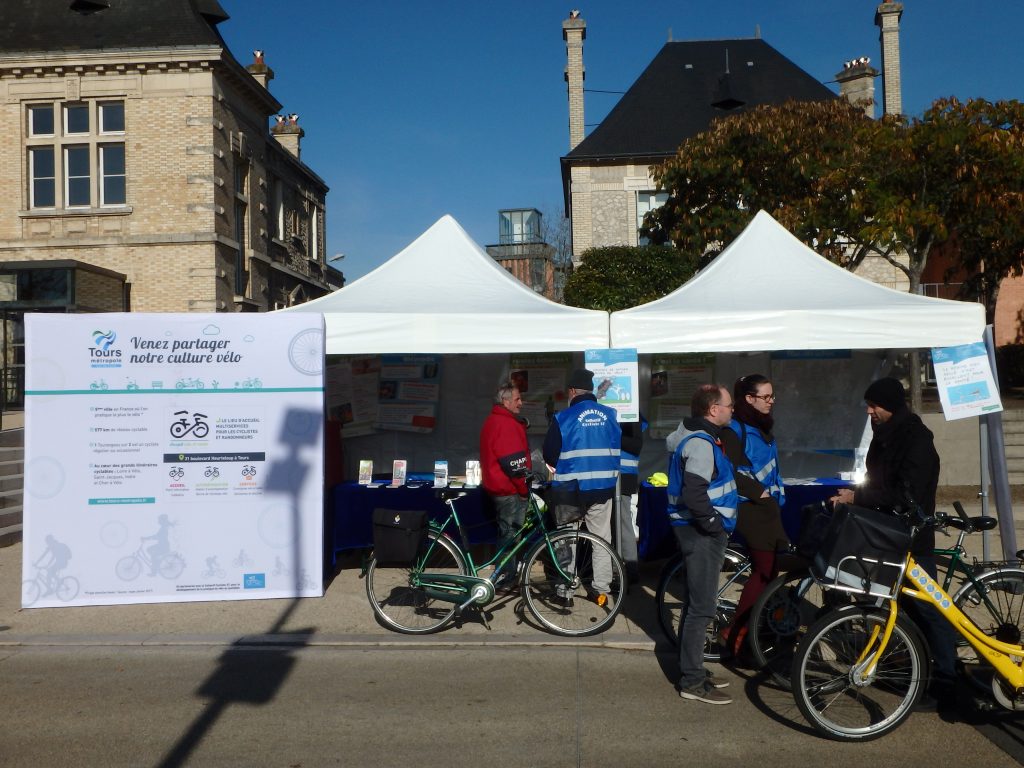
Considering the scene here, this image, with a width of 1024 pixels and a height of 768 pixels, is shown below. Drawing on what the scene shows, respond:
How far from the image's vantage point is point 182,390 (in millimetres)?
7535

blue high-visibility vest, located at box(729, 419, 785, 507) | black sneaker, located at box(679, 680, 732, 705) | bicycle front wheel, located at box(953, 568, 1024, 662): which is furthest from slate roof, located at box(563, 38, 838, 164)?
black sneaker, located at box(679, 680, 732, 705)

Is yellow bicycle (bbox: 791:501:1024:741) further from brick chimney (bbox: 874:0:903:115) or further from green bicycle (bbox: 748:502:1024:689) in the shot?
brick chimney (bbox: 874:0:903:115)

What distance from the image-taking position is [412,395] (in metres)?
9.84

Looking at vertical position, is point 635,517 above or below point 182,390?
below

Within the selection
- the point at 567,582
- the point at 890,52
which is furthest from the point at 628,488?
the point at 890,52

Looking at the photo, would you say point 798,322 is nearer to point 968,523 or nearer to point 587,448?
point 587,448

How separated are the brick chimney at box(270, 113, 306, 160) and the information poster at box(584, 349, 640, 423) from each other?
31.4 metres

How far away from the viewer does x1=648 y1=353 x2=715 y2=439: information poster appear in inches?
377

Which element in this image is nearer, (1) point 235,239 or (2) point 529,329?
(2) point 529,329

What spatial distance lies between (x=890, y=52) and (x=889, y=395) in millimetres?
32026

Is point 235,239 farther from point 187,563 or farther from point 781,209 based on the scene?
point 187,563

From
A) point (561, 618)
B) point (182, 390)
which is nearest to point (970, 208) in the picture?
point (561, 618)

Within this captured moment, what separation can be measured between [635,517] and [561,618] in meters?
2.28

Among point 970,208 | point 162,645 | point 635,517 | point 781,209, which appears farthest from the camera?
point 781,209
